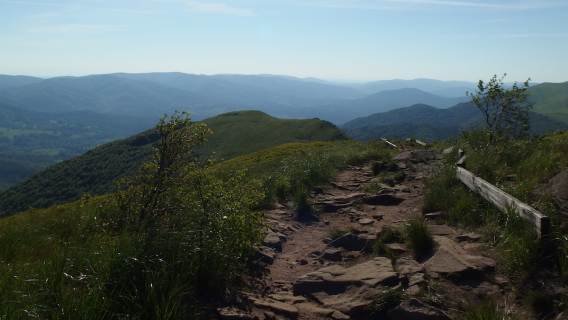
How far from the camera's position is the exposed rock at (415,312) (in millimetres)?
5492

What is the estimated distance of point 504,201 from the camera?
7.95m

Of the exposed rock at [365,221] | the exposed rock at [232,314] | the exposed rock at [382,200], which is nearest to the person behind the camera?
the exposed rock at [232,314]

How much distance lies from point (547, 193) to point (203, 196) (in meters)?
6.14

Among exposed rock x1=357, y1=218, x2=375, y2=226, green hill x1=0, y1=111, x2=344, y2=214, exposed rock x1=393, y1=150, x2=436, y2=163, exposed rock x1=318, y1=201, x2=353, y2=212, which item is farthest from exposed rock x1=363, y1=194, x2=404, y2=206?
green hill x1=0, y1=111, x2=344, y2=214

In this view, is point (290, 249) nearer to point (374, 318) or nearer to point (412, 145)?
point (374, 318)

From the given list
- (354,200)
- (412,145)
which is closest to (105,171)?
(412,145)

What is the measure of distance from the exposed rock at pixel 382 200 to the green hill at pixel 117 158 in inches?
3996

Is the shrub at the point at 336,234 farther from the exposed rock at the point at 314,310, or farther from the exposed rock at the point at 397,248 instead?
the exposed rock at the point at 314,310

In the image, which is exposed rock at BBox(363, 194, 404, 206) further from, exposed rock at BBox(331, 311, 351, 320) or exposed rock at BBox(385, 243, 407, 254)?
exposed rock at BBox(331, 311, 351, 320)

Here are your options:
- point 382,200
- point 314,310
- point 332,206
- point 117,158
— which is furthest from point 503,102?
point 117,158

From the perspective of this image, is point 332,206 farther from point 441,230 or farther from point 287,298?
point 287,298

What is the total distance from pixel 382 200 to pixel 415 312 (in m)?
7.71

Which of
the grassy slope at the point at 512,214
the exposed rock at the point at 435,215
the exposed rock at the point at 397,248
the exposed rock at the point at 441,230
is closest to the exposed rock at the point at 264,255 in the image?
the exposed rock at the point at 397,248

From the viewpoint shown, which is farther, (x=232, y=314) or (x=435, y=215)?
(x=435, y=215)
